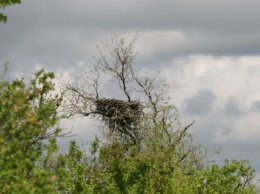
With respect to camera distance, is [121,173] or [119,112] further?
[119,112]

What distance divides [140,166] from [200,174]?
37.2ft

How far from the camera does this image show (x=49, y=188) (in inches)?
427

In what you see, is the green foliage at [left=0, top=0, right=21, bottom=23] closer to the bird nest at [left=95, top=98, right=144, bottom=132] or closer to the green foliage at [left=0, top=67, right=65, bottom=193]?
the green foliage at [left=0, top=67, right=65, bottom=193]

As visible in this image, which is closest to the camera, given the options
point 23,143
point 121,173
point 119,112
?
point 23,143

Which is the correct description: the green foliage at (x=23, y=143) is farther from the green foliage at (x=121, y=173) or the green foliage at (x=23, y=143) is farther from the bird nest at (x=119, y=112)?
the bird nest at (x=119, y=112)

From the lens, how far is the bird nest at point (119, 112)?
4034 centimetres

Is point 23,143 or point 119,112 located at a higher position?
point 119,112

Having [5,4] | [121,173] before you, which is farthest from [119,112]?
[5,4]

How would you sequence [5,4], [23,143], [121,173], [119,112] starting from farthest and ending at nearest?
1. [119,112]
2. [121,173]
3. [5,4]
4. [23,143]

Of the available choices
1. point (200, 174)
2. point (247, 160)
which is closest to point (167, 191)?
point (200, 174)

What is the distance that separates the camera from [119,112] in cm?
3991

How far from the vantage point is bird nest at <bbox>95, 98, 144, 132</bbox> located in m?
40.3

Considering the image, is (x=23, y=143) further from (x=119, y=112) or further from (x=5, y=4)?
(x=119, y=112)

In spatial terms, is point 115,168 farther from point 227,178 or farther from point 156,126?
point 156,126
